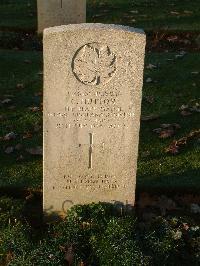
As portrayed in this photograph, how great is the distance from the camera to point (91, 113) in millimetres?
4898

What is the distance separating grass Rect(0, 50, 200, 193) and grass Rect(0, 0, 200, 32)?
1952 mm

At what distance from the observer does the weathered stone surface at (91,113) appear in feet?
15.0

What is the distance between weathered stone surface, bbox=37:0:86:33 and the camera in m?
11.2

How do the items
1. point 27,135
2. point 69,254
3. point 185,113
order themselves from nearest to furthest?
point 69,254 → point 27,135 → point 185,113

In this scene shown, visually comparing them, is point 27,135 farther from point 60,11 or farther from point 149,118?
point 60,11

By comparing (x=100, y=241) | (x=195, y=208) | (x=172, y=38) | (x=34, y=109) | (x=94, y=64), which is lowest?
(x=195, y=208)

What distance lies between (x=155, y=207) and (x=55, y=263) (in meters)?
1.55

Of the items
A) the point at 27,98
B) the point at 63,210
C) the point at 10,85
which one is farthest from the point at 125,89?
the point at 10,85

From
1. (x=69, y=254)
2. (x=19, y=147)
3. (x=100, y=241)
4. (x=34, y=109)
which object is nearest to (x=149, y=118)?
(x=34, y=109)

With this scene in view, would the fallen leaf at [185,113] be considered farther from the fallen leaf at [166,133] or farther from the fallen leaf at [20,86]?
the fallen leaf at [20,86]

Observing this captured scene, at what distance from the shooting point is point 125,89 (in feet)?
15.7

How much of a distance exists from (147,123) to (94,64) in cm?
307

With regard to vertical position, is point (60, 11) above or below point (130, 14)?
above

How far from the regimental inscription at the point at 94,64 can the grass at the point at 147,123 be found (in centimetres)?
176
